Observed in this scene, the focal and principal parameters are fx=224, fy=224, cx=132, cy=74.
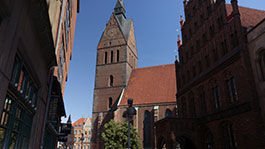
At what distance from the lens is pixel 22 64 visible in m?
6.63

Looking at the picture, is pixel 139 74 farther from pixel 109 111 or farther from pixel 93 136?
pixel 93 136

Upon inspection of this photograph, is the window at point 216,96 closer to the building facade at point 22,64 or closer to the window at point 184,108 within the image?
the window at point 184,108

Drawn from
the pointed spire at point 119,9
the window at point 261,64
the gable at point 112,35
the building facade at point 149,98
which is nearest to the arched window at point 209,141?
the window at point 261,64

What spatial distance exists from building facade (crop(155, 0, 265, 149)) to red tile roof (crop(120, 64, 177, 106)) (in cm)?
1468

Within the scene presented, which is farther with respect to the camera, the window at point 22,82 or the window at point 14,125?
the window at point 22,82

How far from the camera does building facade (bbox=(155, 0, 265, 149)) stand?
545 inches

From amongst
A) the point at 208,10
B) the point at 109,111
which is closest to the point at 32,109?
the point at 208,10

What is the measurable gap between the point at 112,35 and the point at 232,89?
35.3 m

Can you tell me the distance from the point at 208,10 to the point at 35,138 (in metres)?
17.3

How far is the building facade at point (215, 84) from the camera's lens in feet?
45.4

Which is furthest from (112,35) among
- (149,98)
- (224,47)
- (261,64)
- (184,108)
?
(261,64)

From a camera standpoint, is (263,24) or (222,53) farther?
(222,53)

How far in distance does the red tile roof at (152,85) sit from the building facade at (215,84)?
14682mm

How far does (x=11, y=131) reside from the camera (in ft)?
20.5
